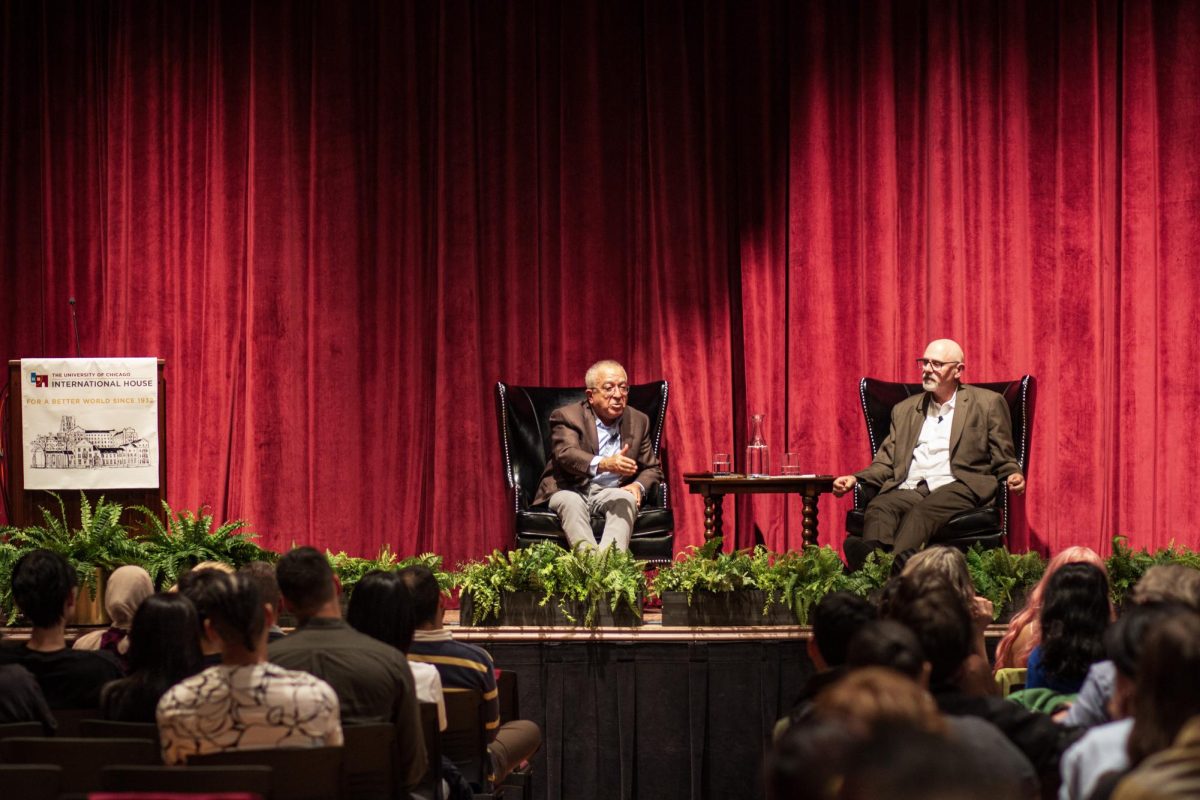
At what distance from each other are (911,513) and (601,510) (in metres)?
1.38

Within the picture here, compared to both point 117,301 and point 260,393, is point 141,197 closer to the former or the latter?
point 117,301

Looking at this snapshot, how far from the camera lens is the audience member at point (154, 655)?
3.16 meters

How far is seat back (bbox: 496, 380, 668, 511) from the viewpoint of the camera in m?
6.99

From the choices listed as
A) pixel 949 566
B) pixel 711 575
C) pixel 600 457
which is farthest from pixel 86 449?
pixel 949 566

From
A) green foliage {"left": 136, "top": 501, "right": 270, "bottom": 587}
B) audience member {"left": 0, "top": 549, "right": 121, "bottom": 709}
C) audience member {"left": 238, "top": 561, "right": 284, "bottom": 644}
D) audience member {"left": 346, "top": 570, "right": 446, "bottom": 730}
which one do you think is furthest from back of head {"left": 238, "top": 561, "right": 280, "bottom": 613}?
green foliage {"left": 136, "top": 501, "right": 270, "bottom": 587}

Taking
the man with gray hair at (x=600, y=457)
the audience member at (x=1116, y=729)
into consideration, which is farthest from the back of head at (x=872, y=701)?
the man with gray hair at (x=600, y=457)

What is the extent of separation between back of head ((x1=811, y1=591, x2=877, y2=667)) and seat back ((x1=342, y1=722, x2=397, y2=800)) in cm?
94

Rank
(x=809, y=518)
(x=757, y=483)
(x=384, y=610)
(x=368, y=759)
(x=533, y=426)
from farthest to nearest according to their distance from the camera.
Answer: (x=533, y=426) → (x=809, y=518) → (x=757, y=483) → (x=384, y=610) → (x=368, y=759)

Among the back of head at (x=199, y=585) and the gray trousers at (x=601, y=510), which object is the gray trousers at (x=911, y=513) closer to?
the gray trousers at (x=601, y=510)

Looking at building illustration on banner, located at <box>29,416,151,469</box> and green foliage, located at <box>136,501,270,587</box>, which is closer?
green foliage, located at <box>136,501,270,587</box>

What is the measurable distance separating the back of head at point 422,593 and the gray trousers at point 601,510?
2.52 m

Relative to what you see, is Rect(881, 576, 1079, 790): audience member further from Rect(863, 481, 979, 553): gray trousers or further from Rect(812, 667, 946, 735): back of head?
Rect(863, 481, 979, 553): gray trousers

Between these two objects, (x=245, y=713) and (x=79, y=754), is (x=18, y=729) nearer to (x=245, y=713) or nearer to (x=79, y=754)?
(x=79, y=754)

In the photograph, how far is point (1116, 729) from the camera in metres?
2.31
